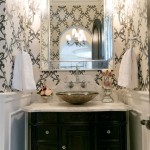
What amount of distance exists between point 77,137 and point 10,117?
24.7 inches

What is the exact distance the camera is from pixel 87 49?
277cm

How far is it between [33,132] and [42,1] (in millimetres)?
1560

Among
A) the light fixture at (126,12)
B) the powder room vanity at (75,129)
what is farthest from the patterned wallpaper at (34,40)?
the powder room vanity at (75,129)

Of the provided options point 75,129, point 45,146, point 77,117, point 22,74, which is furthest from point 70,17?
point 45,146

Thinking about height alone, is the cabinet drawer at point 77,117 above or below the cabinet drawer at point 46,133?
above

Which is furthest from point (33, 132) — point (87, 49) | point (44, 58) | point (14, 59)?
point (87, 49)

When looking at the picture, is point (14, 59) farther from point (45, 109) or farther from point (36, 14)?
point (36, 14)

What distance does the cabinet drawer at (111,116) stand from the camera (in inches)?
84.6

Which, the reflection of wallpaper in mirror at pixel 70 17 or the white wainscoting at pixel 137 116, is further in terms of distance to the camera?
Result: the reflection of wallpaper in mirror at pixel 70 17

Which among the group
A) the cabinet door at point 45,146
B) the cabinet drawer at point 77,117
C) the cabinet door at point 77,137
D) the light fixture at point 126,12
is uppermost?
the light fixture at point 126,12

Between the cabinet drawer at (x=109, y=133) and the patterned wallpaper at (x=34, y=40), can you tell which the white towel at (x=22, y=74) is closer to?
the patterned wallpaper at (x=34, y=40)

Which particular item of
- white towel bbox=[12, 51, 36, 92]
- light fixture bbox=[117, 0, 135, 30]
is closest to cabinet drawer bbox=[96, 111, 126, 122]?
white towel bbox=[12, 51, 36, 92]

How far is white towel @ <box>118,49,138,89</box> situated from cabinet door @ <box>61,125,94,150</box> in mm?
528

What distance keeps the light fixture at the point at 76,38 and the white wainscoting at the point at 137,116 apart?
76 centimetres
